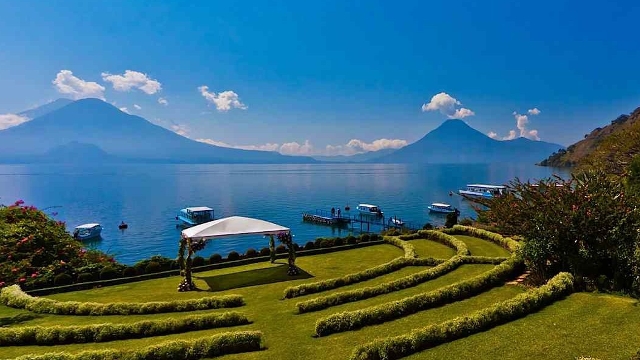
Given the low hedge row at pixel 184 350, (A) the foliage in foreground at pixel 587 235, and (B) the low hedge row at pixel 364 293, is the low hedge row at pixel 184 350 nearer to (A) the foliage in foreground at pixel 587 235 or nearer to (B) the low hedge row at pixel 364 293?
(B) the low hedge row at pixel 364 293

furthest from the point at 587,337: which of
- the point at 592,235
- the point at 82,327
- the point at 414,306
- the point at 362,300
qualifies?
the point at 82,327

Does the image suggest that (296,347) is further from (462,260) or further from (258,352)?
(462,260)

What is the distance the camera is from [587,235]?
16609 mm

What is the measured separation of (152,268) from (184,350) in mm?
14806

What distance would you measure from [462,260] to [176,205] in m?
97.9

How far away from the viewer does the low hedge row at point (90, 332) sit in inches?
506

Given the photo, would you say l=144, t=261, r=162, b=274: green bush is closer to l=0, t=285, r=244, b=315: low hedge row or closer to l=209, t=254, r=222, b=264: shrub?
l=209, t=254, r=222, b=264: shrub

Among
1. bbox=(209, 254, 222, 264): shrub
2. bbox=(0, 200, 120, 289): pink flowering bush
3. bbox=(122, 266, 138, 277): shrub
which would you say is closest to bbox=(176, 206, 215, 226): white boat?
bbox=(0, 200, 120, 289): pink flowering bush

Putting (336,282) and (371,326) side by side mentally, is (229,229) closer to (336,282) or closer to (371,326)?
(336,282)

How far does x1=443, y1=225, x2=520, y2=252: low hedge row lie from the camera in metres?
→ 27.5

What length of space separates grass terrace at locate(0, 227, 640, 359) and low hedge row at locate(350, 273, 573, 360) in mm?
34

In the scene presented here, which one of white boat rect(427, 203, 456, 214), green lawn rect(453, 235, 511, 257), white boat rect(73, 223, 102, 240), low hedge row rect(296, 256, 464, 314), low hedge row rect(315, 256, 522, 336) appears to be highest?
low hedge row rect(315, 256, 522, 336)

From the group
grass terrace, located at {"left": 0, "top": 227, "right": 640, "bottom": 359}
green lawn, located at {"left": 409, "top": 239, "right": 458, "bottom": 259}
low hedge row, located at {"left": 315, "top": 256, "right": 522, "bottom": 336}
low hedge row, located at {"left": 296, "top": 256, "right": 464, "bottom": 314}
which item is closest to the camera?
grass terrace, located at {"left": 0, "top": 227, "right": 640, "bottom": 359}

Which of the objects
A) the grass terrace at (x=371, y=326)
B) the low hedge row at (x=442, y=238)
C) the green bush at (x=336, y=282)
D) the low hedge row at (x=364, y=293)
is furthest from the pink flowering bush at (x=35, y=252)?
the low hedge row at (x=442, y=238)
